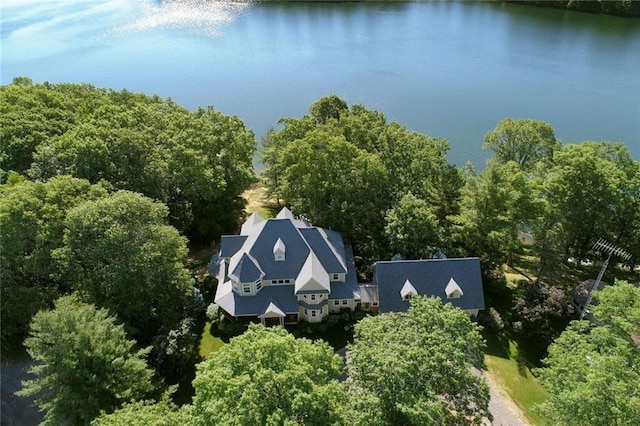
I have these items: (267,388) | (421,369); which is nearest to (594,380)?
(421,369)

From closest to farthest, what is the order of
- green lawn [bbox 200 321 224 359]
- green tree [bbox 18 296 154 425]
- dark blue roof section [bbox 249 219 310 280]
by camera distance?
green tree [bbox 18 296 154 425] → green lawn [bbox 200 321 224 359] → dark blue roof section [bbox 249 219 310 280]

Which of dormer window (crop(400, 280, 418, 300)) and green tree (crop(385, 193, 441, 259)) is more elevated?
green tree (crop(385, 193, 441, 259))

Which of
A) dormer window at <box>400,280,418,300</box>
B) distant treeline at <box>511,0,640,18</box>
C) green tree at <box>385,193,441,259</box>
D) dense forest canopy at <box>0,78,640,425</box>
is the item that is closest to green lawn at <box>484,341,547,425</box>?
dense forest canopy at <box>0,78,640,425</box>

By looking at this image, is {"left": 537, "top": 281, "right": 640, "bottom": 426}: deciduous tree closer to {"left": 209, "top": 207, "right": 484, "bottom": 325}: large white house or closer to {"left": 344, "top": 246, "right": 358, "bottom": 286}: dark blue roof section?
{"left": 209, "top": 207, "right": 484, "bottom": 325}: large white house

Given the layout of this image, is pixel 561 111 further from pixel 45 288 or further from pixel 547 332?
pixel 45 288

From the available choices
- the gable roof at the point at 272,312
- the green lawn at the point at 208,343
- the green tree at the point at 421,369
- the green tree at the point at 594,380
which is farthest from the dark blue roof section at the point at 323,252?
the green tree at the point at 594,380

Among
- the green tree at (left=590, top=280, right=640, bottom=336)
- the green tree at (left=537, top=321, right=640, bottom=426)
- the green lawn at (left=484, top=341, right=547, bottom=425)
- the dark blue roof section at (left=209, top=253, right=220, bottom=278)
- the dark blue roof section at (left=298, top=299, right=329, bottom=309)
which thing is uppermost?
the green tree at (left=590, top=280, right=640, bottom=336)
